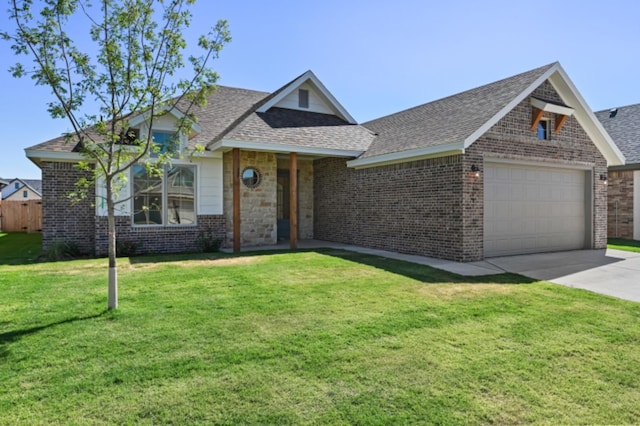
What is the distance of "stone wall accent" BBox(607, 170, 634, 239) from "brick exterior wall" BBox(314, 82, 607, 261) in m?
4.83

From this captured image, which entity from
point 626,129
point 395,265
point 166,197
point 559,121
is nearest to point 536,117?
point 559,121

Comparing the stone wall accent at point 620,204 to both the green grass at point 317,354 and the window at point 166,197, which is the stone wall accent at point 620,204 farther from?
the window at point 166,197

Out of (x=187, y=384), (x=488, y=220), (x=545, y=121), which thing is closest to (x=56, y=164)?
(x=187, y=384)

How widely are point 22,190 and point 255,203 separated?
55.9 metres

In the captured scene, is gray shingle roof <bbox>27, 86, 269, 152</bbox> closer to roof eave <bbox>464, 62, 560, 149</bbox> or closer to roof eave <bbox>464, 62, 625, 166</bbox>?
roof eave <bbox>464, 62, 560, 149</bbox>

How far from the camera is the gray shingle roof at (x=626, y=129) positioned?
16.6 meters

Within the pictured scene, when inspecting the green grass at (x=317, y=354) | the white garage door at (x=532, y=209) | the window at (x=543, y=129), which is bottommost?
the green grass at (x=317, y=354)

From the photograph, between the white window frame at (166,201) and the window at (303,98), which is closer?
the white window frame at (166,201)

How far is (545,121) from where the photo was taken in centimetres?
1155

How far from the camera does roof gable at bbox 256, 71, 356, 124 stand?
14.5 meters

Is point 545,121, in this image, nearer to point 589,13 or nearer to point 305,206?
point 589,13

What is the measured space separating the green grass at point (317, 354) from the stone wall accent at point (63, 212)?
4835 millimetres

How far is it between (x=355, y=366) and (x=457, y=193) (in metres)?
6.98

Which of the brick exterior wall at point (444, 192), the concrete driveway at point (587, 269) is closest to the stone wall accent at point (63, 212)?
the brick exterior wall at point (444, 192)
